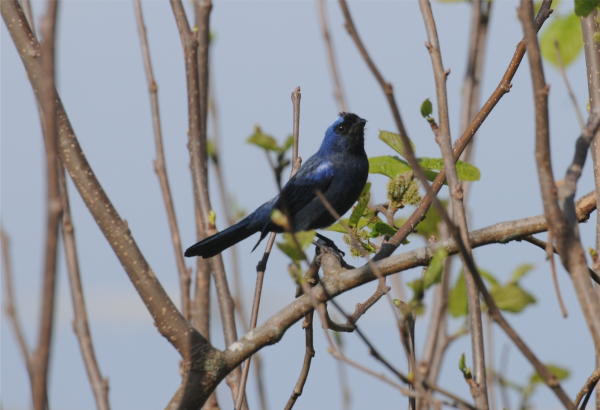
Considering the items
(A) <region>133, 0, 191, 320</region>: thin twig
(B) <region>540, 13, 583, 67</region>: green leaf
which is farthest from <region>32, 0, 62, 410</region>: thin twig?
(B) <region>540, 13, 583, 67</region>: green leaf

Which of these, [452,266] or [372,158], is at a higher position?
[372,158]

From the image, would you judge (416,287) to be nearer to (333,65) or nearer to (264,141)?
(264,141)

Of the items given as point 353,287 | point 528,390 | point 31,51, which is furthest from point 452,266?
point 31,51

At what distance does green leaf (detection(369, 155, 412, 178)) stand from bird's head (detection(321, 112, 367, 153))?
7.83 feet

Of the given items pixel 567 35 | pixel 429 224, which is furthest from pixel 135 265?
pixel 567 35

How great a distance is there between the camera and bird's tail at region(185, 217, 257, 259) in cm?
411

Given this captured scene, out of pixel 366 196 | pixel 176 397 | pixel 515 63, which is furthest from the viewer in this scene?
pixel 366 196

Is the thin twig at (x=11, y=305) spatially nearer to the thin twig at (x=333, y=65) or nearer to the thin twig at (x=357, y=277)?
the thin twig at (x=357, y=277)

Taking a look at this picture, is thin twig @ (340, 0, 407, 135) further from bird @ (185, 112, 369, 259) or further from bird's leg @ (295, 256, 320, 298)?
bird @ (185, 112, 369, 259)

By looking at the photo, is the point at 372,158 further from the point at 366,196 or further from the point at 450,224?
the point at 450,224

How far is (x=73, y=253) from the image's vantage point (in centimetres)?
340

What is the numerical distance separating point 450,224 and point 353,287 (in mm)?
1026

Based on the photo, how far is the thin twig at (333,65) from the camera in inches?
149

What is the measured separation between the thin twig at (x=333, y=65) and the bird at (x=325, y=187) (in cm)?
123
